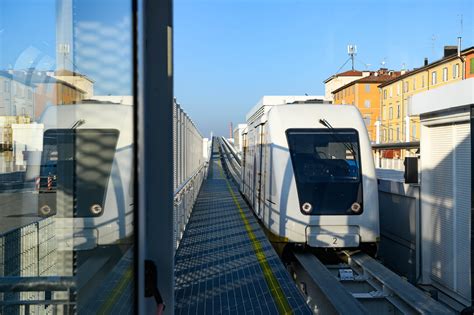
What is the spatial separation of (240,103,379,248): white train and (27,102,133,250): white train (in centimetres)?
810

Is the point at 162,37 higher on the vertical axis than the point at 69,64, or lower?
higher

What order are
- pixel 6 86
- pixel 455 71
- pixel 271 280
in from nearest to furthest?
1. pixel 6 86
2. pixel 271 280
3. pixel 455 71

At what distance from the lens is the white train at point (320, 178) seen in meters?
9.48

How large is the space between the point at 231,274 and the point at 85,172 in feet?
20.3

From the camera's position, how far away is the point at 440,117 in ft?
26.4

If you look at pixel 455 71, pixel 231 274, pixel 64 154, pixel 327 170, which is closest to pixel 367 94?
pixel 455 71

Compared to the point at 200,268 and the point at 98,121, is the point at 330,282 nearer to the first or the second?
the point at 200,268

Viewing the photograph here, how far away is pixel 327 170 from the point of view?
32.1ft

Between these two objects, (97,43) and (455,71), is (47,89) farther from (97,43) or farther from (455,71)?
(455,71)

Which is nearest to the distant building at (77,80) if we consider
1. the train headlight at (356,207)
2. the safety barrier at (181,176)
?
the safety barrier at (181,176)

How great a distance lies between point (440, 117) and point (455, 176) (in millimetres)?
878

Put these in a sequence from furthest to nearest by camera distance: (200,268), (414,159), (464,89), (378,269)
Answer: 1. (414,159)
2. (378,269)
3. (200,268)
4. (464,89)

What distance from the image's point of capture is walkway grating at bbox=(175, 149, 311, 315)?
19.4 feet

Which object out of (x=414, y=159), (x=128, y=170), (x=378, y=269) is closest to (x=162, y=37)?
(x=128, y=170)
